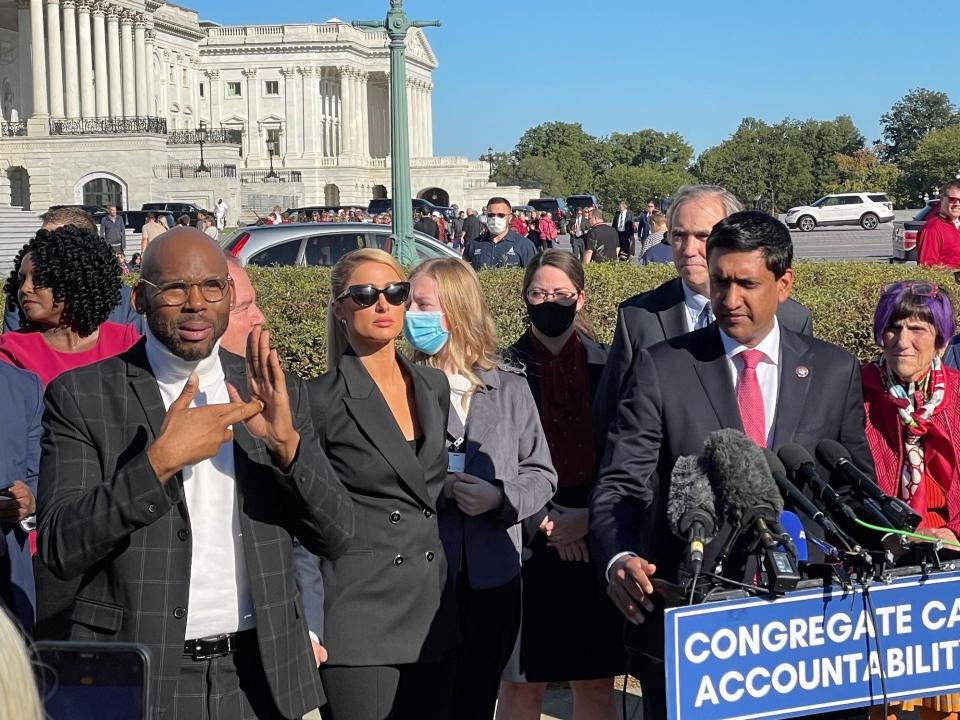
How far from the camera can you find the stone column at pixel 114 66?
82312mm

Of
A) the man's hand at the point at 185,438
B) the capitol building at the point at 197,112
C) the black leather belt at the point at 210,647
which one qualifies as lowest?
the black leather belt at the point at 210,647

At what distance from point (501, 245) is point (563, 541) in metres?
9.25

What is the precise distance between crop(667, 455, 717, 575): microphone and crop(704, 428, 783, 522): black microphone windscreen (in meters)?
0.03

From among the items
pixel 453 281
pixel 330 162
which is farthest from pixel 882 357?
pixel 330 162

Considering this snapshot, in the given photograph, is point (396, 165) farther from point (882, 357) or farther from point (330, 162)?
point (330, 162)

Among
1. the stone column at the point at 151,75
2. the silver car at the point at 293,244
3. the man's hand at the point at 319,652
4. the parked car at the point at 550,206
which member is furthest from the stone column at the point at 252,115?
the man's hand at the point at 319,652

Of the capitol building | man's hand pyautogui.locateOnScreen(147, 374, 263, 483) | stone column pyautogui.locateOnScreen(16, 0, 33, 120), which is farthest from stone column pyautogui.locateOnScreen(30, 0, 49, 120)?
man's hand pyautogui.locateOnScreen(147, 374, 263, 483)

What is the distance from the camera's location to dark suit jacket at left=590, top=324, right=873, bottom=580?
339cm

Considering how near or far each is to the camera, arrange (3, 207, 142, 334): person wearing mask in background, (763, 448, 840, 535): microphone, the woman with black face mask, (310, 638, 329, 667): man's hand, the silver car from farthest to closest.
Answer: the silver car → (3, 207, 142, 334): person wearing mask in background → the woman with black face mask → (310, 638, 329, 667): man's hand → (763, 448, 840, 535): microphone

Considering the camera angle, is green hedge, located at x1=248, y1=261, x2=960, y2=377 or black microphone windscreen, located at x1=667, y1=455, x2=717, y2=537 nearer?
black microphone windscreen, located at x1=667, y1=455, x2=717, y2=537

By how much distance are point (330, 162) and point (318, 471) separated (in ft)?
351

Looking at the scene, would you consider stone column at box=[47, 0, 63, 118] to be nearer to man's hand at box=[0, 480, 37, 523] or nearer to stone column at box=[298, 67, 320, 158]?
stone column at box=[298, 67, 320, 158]

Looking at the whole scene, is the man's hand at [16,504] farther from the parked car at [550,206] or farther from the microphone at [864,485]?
the parked car at [550,206]

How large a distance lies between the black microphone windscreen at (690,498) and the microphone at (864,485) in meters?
0.41
